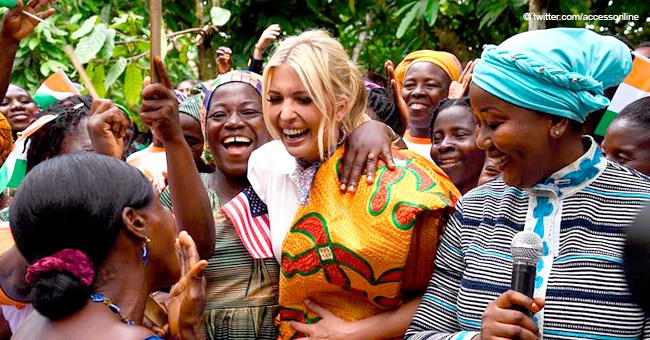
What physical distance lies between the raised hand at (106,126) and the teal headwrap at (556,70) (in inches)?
70.4

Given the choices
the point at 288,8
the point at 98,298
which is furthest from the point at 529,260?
the point at 288,8

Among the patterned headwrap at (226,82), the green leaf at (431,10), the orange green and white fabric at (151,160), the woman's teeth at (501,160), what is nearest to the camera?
the woman's teeth at (501,160)

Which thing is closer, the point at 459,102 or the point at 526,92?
the point at 526,92

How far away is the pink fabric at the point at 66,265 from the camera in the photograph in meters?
2.19

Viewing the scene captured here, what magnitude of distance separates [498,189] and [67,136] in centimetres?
272

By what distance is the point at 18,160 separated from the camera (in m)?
4.09

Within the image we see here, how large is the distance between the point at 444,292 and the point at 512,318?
0.53m

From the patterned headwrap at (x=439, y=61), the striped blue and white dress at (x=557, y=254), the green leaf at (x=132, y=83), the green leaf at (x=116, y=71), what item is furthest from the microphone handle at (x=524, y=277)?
the green leaf at (x=132, y=83)

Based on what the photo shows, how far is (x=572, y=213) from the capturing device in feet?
7.72

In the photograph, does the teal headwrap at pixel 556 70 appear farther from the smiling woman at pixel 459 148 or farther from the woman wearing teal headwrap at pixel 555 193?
the smiling woman at pixel 459 148

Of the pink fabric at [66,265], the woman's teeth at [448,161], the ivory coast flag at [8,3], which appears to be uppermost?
the ivory coast flag at [8,3]

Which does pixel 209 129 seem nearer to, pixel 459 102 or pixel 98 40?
pixel 459 102

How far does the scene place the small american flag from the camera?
3.35 meters

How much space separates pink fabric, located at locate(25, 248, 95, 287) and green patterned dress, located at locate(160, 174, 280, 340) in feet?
3.98
